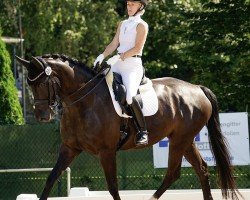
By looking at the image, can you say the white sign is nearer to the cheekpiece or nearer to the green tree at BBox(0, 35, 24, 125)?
the green tree at BBox(0, 35, 24, 125)

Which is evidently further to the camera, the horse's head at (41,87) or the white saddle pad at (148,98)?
the white saddle pad at (148,98)

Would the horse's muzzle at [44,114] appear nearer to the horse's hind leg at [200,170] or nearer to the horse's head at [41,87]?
the horse's head at [41,87]

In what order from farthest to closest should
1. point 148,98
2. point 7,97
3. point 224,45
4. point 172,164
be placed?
point 224,45, point 7,97, point 172,164, point 148,98

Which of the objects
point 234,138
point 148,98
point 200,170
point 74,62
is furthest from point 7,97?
point 74,62

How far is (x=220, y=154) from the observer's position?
432 inches

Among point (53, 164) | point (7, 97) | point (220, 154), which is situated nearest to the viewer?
point (220, 154)

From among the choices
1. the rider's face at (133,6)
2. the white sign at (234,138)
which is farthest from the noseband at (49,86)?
the white sign at (234,138)

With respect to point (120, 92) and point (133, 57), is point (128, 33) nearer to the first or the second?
point (133, 57)

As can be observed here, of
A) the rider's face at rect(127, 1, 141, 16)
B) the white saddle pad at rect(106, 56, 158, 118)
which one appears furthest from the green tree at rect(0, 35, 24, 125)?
the rider's face at rect(127, 1, 141, 16)

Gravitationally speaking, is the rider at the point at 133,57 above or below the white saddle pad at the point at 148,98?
above

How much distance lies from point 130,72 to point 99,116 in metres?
0.72

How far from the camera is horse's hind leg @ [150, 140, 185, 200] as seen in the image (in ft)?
34.2

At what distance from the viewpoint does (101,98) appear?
9289 mm

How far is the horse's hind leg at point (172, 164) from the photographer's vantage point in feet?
34.2
